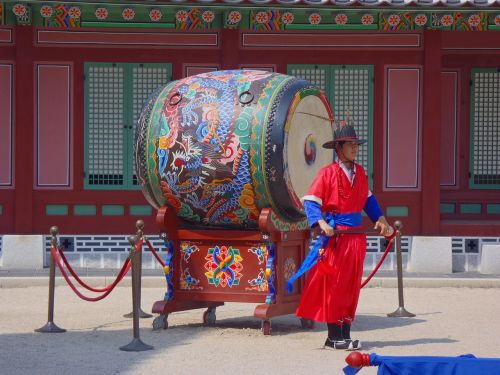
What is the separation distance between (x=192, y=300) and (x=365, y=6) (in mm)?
5747

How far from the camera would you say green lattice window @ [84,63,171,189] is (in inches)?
636

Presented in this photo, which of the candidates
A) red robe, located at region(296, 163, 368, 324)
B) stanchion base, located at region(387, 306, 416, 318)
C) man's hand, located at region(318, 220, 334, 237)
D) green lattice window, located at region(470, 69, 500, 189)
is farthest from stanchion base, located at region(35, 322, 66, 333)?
green lattice window, located at region(470, 69, 500, 189)

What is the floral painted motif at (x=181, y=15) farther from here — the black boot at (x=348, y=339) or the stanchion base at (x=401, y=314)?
the black boot at (x=348, y=339)

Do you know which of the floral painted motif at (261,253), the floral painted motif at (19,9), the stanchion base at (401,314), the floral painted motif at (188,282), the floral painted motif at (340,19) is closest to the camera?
the floral painted motif at (261,253)

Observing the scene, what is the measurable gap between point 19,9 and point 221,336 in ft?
23.2

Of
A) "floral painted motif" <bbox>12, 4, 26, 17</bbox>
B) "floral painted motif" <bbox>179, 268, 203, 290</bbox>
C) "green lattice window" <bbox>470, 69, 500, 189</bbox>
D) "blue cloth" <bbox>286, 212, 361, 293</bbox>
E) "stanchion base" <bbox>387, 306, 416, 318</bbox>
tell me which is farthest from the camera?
"green lattice window" <bbox>470, 69, 500, 189</bbox>

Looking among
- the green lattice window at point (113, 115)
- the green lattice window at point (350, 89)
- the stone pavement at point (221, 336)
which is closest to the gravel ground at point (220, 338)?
the stone pavement at point (221, 336)

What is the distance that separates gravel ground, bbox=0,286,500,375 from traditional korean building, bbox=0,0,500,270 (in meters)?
2.89

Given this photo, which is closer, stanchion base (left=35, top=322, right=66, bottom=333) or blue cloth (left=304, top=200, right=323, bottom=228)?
blue cloth (left=304, top=200, right=323, bottom=228)

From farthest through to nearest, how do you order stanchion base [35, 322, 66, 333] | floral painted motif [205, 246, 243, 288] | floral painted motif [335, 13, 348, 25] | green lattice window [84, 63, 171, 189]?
green lattice window [84, 63, 171, 189], floral painted motif [335, 13, 348, 25], floral painted motif [205, 246, 243, 288], stanchion base [35, 322, 66, 333]

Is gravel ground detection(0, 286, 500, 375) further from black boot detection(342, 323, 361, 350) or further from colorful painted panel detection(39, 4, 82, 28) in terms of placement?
colorful painted panel detection(39, 4, 82, 28)

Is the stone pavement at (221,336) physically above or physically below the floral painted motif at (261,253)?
below

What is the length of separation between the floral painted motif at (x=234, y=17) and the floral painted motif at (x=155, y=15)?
92cm

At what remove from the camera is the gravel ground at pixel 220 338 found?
8.48m
